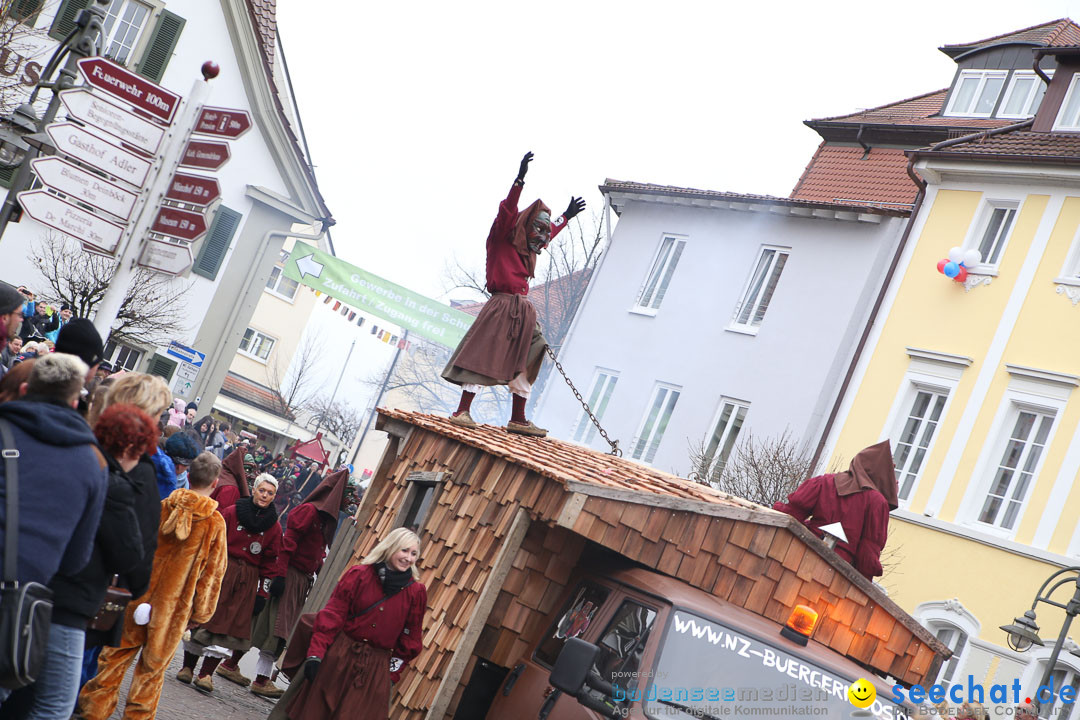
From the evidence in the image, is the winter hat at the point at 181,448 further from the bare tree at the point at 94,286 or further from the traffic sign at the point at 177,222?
the bare tree at the point at 94,286

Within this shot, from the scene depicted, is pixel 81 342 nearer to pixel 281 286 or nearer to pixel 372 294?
pixel 372 294

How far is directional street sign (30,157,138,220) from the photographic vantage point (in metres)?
9.97

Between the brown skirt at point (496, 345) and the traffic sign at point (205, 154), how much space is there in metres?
2.59

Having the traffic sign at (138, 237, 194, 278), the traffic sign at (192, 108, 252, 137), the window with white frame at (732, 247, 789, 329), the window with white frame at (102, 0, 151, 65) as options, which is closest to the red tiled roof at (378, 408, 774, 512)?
the traffic sign at (138, 237, 194, 278)

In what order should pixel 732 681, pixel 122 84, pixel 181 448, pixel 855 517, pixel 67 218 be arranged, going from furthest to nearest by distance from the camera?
pixel 122 84, pixel 855 517, pixel 67 218, pixel 181 448, pixel 732 681

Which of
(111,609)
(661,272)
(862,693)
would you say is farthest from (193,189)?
(661,272)

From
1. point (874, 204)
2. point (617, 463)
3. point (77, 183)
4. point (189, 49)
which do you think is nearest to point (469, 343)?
point (617, 463)

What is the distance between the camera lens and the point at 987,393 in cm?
2064

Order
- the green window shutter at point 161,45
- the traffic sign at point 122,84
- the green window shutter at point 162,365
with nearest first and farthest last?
the traffic sign at point 122,84
the green window shutter at point 161,45
the green window shutter at point 162,365

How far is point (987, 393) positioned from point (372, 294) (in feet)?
64.8

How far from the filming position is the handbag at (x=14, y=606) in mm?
4527

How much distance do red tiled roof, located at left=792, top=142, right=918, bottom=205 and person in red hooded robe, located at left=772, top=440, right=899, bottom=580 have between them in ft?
51.3

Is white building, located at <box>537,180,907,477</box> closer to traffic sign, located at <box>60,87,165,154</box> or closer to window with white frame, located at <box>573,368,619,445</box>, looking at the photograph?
window with white frame, located at <box>573,368,619,445</box>

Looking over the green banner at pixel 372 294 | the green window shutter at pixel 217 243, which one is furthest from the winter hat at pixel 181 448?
the green banner at pixel 372 294
